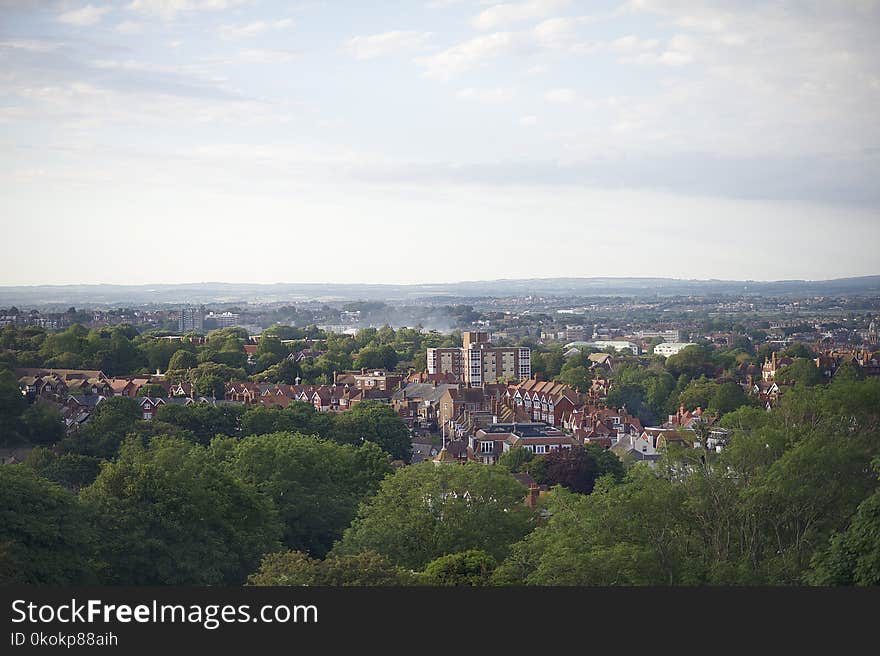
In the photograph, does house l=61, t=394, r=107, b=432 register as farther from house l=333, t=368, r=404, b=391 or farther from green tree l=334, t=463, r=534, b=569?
green tree l=334, t=463, r=534, b=569

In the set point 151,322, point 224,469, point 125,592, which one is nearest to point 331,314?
point 151,322

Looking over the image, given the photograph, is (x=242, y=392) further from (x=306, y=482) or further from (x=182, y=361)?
(x=306, y=482)

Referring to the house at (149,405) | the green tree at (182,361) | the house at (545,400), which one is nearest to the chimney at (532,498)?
the house at (149,405)

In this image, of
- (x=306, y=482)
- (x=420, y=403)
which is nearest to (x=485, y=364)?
(x=420, y=403)

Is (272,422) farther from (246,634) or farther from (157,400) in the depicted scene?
(246,634)

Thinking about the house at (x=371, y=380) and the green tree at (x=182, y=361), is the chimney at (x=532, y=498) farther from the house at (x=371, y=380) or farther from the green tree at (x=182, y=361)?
the green tree at (x=182, y=361)
